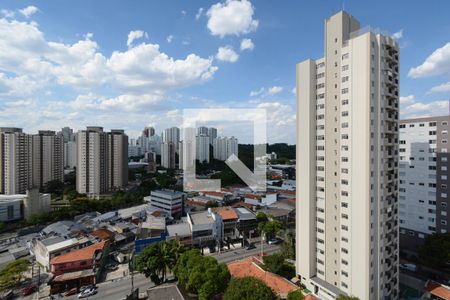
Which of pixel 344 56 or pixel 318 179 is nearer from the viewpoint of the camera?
pixel 344 56

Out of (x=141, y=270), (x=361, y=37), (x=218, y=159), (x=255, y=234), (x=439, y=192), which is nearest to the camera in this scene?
(x=361, y=37)

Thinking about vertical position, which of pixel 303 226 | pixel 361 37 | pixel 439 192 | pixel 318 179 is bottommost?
pixel 303 226

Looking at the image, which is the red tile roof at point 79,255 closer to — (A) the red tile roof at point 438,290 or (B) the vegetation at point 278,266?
(B) the vegetation at point 278,266

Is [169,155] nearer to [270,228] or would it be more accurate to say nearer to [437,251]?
[270,228]

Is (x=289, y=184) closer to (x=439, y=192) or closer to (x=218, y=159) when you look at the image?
(x=218, y=159)

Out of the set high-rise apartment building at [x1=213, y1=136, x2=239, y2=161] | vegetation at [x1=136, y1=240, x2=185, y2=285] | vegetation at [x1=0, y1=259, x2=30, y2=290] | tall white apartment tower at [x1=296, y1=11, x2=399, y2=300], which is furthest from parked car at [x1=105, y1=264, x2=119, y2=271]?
high-rise apartment building at [x1=213, y1=136, x2=239, y2=161]

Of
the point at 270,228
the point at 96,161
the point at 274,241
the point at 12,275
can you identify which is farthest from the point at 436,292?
the point at 96,161

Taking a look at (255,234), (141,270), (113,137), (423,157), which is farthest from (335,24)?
(113,137)

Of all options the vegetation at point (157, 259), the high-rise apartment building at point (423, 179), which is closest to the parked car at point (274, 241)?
the vegetation at point (157, 259)

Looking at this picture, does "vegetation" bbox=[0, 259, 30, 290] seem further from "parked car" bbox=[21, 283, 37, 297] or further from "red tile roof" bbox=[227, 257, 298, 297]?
"red tile roof" bbox=[227, 257, 298, 297]
